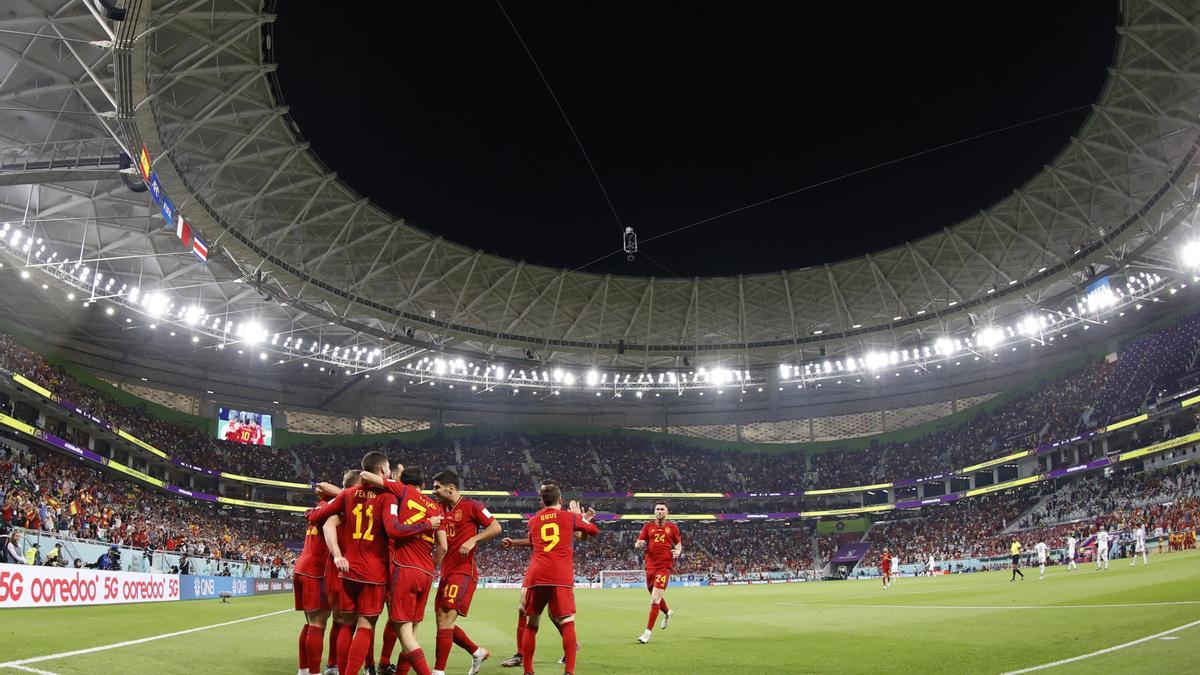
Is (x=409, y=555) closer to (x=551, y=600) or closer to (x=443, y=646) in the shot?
(x=443, y=646)

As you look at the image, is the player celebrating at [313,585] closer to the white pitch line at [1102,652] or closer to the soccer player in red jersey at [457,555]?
the soccer player in red jersey at [457,555]

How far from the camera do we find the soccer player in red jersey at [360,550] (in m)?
7.47

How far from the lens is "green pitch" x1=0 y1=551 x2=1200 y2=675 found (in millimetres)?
9211

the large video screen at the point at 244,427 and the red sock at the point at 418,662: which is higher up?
the large video screen at the point at 244,427

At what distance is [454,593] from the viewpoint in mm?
8945

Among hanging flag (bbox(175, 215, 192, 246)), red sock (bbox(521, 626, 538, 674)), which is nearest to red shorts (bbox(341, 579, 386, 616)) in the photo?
red sock (bbox(521, 626, 538, 674))

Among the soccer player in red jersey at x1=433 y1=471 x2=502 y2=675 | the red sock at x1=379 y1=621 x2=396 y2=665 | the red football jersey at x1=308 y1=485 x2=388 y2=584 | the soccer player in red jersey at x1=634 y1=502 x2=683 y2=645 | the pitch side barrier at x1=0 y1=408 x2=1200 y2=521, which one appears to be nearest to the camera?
the red football jersey at x1=308 y1=485 x2=388 y2=584

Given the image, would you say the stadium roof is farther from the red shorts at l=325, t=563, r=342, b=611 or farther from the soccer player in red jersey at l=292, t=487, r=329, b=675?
the red shorts at l=325, t=563, r=342, b=611

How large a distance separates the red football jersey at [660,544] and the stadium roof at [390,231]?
66.0 feet

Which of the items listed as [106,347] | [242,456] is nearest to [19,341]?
[106,347]

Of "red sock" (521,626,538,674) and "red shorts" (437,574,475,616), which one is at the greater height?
"red shorts" (437,574,475,616)

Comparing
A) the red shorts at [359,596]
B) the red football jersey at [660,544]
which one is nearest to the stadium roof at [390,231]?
the red football jersey at [660,544]

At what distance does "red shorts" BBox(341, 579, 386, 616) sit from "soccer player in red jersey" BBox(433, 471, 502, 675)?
4.21 ft

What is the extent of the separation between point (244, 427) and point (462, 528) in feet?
202
